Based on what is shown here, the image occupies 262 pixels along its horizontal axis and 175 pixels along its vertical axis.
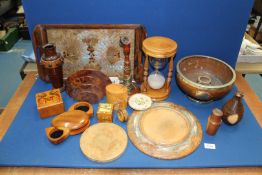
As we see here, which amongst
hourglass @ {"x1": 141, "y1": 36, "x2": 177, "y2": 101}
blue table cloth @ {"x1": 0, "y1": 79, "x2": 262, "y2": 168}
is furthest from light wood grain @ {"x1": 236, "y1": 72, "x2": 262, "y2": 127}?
hourglass @ {"x1": 141, "y1": 36, "x2": 177, "y2": 101}

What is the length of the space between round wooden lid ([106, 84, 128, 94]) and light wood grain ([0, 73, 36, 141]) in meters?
0.48

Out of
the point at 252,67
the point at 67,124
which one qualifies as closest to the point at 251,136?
the point at 252,67

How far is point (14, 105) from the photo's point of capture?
1173 mm

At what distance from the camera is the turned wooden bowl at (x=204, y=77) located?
1.04 m

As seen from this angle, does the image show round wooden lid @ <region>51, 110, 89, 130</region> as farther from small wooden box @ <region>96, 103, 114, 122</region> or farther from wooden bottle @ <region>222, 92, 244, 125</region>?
wooden bottle @ <region>222, 92, 244, 125</region>

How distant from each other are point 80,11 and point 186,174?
2.89 feet

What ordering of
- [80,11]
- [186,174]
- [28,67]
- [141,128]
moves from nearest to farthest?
[186,174], [141,128], [80,11], [28,67]

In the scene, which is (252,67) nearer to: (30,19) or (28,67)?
(30,19)

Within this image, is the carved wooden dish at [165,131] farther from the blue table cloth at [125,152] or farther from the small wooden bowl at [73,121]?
the small wooden bowl at [73,121]

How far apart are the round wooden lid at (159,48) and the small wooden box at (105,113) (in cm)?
31

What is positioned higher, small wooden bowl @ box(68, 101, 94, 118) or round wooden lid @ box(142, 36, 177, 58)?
round wooden lid @ box(142, 36, 177, 58)

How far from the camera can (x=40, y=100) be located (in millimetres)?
1062

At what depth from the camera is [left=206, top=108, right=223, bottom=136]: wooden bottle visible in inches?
36.7

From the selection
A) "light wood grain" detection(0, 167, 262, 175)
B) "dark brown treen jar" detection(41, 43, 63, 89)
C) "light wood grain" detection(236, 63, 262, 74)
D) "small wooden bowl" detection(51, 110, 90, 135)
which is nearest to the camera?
"light wood grain" detection(0, 167, 262, 175)
